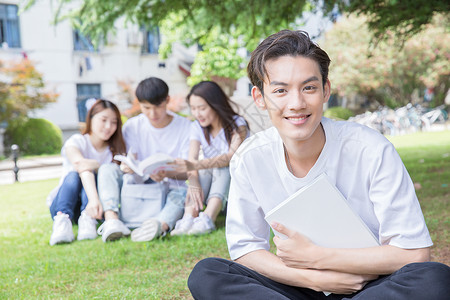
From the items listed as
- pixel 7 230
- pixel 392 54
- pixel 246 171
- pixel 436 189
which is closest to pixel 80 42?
pixel 392 54

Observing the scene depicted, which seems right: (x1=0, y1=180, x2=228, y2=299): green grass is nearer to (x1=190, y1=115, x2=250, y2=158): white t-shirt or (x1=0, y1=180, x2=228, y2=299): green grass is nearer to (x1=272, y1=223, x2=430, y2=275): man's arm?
(x1=190, y1=115, x2=250, y2=158): white t-shirt

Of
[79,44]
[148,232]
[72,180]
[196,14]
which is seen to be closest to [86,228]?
[72,180]

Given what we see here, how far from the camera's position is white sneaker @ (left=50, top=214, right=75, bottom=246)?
12.5 feet

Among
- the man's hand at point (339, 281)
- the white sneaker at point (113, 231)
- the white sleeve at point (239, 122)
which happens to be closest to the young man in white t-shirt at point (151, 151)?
the white sneaker at point (113, 231)

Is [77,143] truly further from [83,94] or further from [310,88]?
[83,94]

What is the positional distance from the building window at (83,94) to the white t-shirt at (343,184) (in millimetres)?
18305

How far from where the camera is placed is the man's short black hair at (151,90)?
4.09 meters

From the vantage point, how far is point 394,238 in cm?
167

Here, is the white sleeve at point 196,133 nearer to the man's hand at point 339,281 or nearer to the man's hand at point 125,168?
the man's hand at point 125,168

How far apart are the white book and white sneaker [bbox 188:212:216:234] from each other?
6.88 feet

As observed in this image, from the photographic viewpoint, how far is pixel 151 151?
Answer: 14.6ft

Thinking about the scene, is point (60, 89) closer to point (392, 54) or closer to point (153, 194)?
point (392, 54)

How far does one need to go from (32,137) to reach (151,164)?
1369 centimetres

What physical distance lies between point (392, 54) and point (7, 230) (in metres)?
18.2
